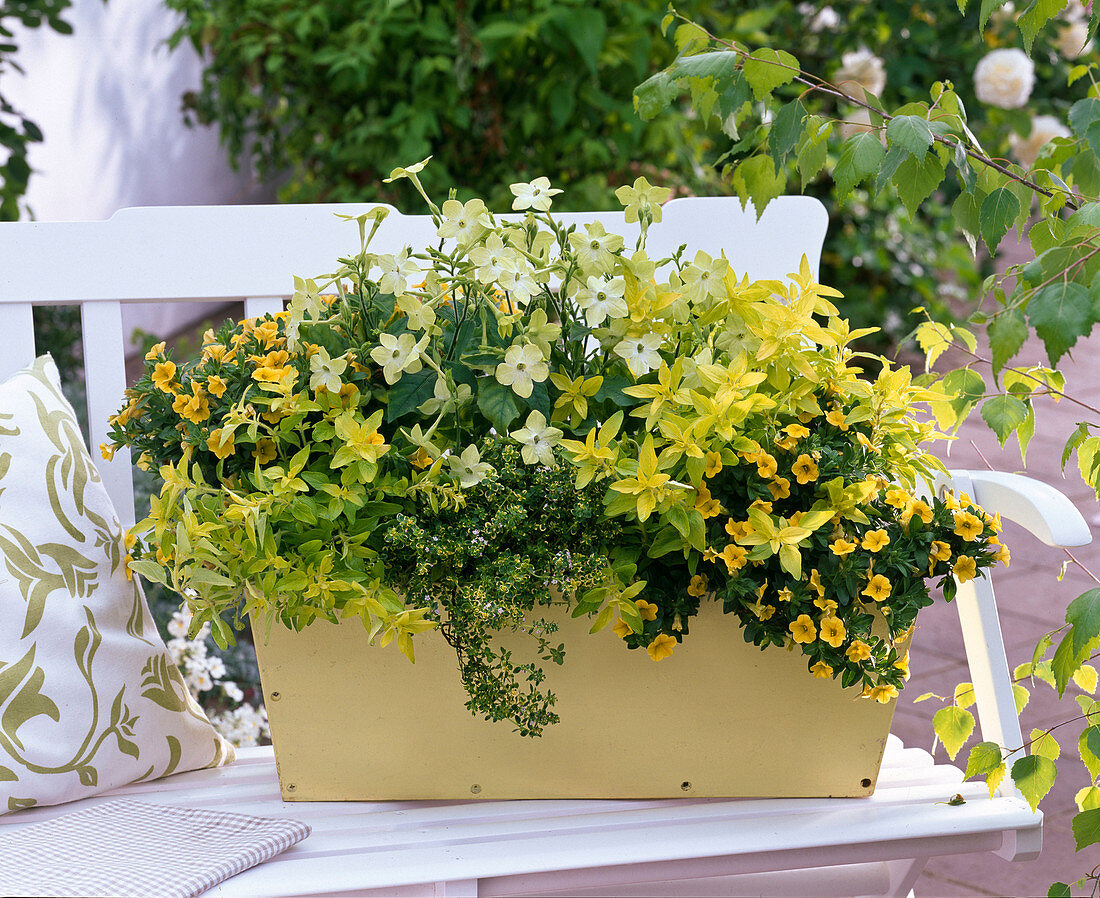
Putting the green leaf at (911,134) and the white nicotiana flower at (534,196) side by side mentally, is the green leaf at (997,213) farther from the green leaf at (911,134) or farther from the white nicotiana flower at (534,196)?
the white nicotiana flower at (534,196)

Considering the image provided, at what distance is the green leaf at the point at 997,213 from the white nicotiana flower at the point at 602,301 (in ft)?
0.94

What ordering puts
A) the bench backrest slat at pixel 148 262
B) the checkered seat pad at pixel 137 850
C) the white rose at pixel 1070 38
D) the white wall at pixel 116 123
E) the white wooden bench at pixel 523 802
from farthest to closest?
1. the white rose at pixel 1070 38
2. the white wall at pixel 116 123
3. the bench backrest slat at pixel 148 262
4. the white wooden bench at pixel 523 802
5. the checkered seat pad at pixel 137 850

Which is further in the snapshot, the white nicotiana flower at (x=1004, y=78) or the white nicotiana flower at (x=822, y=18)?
the white nicotiana flower at (x=822, y=18)

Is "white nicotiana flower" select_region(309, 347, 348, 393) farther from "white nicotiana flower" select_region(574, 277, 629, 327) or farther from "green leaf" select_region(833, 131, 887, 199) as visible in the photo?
"green leaf" select_region(833, 131, 887, 199)

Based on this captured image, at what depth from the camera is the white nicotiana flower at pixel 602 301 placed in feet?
2.72

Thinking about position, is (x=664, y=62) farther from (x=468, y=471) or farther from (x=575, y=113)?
(x=468, y=471)

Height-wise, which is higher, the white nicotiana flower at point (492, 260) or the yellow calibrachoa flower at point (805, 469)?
the white nicotiana flower at point (492, 260)

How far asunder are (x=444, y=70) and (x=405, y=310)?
1377 mm

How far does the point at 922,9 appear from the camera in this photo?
2.98 metres

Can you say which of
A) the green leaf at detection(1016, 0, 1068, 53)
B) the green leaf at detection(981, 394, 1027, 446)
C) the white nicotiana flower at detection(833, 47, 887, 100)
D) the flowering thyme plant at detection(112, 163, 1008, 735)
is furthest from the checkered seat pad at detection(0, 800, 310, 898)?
the white nicotiana flower at detection(833, 47, 887, 100)

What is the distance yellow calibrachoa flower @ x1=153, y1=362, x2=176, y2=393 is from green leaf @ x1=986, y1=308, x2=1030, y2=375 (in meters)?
0.64

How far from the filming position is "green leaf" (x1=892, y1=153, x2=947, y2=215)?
0.79 metres

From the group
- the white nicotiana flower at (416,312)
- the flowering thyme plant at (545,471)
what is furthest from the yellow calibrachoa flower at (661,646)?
the white nicotiana flower at (416,312)

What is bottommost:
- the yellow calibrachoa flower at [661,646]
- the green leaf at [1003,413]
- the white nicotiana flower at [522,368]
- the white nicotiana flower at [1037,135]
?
the yellow calibrachoa flower at [661,646]
